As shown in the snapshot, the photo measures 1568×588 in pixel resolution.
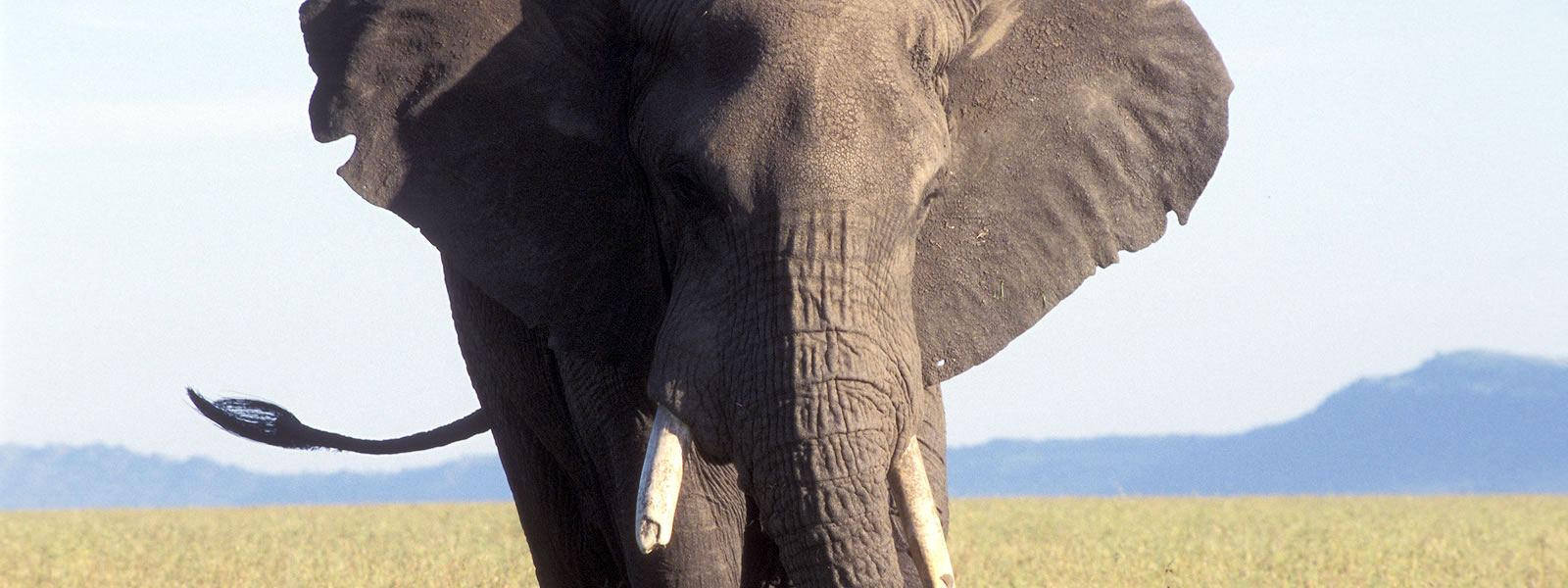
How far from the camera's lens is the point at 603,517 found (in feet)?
20.1

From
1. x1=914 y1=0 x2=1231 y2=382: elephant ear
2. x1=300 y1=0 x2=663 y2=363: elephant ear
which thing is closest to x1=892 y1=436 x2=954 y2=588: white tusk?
x1=914 y1=0 x2=1231 y2=382: elephant ear

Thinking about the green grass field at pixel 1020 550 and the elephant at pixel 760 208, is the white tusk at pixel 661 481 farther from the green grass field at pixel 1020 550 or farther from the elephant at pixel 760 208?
the green grass field at pixel 1020 550

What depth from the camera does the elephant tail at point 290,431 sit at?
8359mm

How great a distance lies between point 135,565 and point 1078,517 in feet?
41.8

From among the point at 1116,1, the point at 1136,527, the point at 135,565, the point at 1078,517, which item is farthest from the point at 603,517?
the point at 1078,517

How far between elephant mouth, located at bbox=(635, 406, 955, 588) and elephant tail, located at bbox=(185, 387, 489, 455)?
3705 mm

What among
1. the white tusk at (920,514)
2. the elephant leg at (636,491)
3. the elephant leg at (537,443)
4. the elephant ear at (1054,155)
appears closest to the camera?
the white tusk at (920,514)

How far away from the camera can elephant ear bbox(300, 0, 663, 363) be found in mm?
5336

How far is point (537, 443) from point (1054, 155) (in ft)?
7.45

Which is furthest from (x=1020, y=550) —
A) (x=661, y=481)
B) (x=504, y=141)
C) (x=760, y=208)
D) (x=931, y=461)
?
(x=760, y=208)

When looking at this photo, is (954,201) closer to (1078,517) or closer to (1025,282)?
(1025,282)

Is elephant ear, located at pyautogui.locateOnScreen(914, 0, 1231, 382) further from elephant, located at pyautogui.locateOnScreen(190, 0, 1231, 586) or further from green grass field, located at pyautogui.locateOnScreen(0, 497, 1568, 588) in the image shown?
green grass field, located at pyautogui.locateOnScreen(0, 497, 1568, 588)

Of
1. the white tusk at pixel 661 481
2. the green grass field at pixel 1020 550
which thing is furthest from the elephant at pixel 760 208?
the green grass field at pixel 1020 550

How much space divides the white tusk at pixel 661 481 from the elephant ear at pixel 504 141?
26.2 inches
